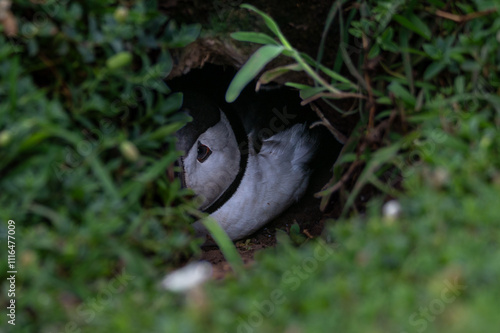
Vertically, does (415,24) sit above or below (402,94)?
above

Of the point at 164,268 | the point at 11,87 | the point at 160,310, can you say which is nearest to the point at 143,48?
the point at 11,87

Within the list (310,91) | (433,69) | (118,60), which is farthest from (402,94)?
(118,60)

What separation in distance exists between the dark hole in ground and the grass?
1024 millimetres

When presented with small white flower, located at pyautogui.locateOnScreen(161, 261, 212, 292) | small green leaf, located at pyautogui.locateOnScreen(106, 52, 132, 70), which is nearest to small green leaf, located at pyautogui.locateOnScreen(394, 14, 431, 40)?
small green leaf, located at pyautogui.locateOnScreen(106, 52, 132, 70)

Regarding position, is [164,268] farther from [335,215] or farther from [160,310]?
[335,215]

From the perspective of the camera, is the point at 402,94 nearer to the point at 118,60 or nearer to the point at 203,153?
the point at 118,60

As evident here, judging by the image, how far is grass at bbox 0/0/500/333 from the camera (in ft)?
3.32

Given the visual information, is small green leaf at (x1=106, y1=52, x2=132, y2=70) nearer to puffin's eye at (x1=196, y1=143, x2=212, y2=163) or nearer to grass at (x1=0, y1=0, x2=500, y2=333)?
grass at (x1=0, y1=0, x2=500, y2=333)

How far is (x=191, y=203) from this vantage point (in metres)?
1.70

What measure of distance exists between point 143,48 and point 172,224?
0.58 metres

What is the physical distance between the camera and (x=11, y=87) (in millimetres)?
1379

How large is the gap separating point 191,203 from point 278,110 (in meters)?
1.59

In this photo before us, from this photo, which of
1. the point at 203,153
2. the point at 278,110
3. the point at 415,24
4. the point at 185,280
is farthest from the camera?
the point at 278,110

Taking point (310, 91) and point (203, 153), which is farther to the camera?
point (203, 153)
